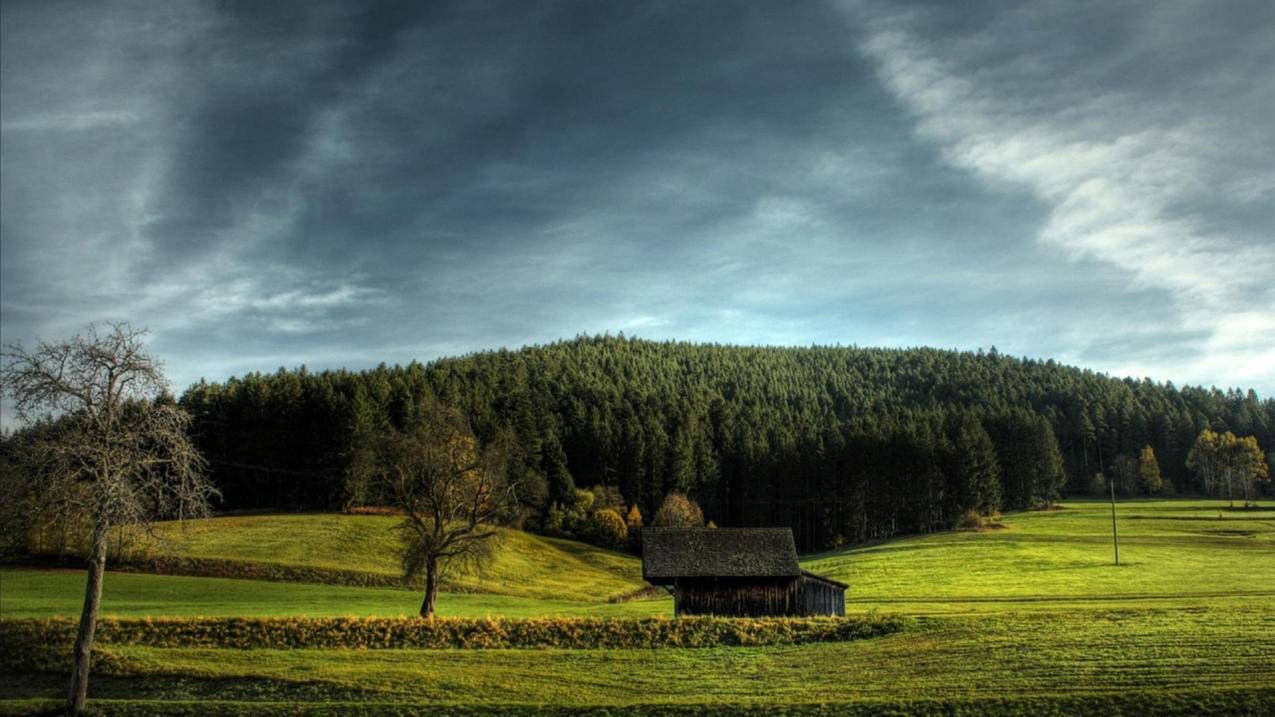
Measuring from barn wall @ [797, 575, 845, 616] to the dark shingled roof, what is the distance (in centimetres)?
110

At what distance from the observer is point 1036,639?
112 feet

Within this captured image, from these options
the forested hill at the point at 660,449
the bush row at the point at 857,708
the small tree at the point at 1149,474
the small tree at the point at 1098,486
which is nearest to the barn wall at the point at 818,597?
the bush row at the point at 857,708

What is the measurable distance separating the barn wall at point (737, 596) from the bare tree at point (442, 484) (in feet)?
42.2

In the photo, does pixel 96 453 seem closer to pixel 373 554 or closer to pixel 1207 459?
pixel 373 554

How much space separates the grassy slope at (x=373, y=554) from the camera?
7131 centimetres

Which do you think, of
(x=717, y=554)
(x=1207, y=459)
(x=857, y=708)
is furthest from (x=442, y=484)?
(x=1207, y=459)

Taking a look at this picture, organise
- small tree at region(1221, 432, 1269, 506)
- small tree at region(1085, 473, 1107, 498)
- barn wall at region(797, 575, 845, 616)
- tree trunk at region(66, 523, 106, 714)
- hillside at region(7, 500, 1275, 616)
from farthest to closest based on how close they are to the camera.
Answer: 1. small tree at region(1085, 473, 1107, 498)
2. small tree at region(1221, 432, 1269, 506)
3. hillside at region(7, 500, 1275, 616)
4. barn wall at region(797, 575, 845, 616)
5. tree trunk at region(66, 523, 106, 714)

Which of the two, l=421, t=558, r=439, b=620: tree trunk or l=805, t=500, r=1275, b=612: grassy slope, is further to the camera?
l=805, t=500, r=1275, b=612: grassy slope

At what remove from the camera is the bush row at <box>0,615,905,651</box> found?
1428 inches

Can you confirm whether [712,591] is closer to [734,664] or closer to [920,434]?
[734,664]

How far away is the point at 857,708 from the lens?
26.2 m

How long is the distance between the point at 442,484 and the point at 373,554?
103 feet

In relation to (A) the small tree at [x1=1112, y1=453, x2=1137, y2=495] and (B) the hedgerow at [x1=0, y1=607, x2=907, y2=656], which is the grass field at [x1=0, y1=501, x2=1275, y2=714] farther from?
(A) the small tree at [x1=1112, y1=453, x2=1137, y2=495]

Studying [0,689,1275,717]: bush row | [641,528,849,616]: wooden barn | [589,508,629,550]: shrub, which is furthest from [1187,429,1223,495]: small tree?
[0,689,1275,717]: bush row
